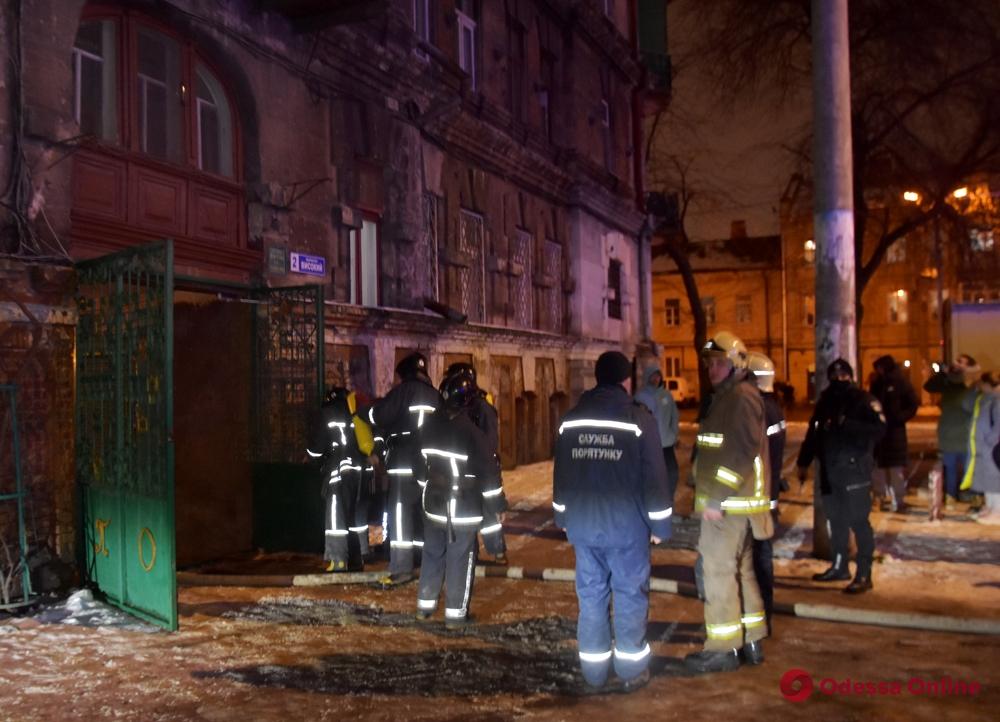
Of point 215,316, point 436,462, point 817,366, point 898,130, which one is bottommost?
point 436,462

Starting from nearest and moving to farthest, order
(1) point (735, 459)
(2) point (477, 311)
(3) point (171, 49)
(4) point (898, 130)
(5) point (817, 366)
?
(1) point (735, 459) → (5) point (817, 366) → (3) point (171, 49) → (2) point (477, 311) → (4) point (898, 130)

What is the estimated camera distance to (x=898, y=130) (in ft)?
70.9

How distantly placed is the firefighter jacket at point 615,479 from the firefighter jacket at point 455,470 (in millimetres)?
1530

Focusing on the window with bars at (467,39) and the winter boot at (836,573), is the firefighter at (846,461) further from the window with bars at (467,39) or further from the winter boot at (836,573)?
the window with bars at (467,39)

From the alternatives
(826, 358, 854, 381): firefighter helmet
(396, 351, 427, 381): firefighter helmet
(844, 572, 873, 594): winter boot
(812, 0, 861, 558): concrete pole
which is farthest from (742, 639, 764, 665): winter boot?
(396, 351, 427, 381): firefighter helmet

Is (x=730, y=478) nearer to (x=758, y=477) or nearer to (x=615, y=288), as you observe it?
(x=758, y=477)

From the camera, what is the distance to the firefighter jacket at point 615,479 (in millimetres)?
5684

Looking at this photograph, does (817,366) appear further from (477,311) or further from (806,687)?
(477,311)

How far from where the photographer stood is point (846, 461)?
8117 millimetres

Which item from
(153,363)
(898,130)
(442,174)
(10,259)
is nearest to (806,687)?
(153,363)

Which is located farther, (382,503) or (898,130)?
(898,130)

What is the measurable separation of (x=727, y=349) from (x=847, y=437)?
2.18 m

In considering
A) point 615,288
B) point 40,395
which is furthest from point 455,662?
point 615,288

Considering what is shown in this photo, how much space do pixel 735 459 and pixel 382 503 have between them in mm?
4964
